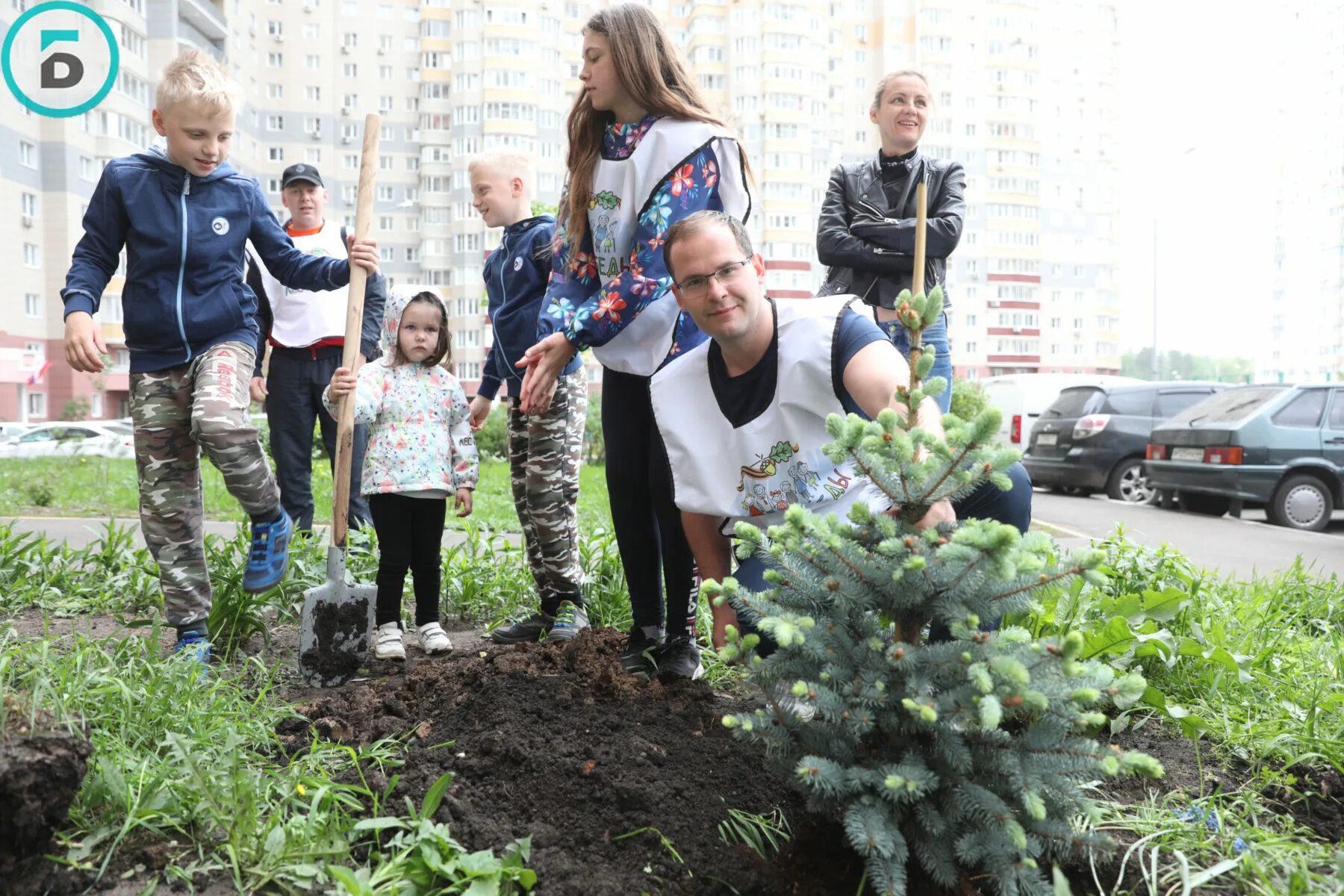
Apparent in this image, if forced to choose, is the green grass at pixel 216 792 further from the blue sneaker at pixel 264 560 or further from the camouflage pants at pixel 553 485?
the camouflage pants at pixel 553 485

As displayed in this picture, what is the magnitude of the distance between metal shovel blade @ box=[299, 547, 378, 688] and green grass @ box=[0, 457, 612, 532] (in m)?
1.76

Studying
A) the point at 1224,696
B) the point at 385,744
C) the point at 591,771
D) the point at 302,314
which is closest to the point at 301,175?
the point at 302,314

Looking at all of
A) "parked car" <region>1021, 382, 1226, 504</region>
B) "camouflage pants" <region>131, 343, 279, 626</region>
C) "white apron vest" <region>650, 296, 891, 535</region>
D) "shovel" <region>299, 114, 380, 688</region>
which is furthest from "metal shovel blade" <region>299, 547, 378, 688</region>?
"parked car" <region>1021, 382, 1226, 504</region>

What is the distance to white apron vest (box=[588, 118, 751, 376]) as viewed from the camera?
9.05ft

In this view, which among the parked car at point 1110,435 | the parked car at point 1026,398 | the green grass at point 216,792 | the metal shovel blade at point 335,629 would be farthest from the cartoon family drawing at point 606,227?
the parked car at point 1026,398

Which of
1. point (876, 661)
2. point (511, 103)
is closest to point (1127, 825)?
point (876, 661)

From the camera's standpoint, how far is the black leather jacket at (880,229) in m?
3.89

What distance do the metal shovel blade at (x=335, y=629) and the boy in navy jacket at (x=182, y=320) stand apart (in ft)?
0.94

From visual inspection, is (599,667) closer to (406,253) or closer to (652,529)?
(652,529)

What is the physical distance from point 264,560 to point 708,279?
6.34 ft

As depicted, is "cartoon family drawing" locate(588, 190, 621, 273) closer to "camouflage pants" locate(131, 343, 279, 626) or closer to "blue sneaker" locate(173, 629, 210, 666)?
"camouflage pants" locate(131, 343, 279, 626)

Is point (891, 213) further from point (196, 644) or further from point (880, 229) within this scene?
point (196, 644)

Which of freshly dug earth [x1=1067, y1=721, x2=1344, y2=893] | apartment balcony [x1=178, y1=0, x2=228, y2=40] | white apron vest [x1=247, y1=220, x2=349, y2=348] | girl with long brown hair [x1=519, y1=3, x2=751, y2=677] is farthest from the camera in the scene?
apartment balcony [x1=178, y1=0, x2=228, y2=40]

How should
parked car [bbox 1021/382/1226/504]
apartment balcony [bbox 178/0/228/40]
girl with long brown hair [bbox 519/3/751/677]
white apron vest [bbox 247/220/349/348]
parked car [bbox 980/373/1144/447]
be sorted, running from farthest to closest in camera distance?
1. apartment balcony [bbox 178/0/228/40]
2. parked car [bbox 980/373/1144/447]
3. parked car [bbox 1021/382/1226/504]
4. white apron vest [bbox 247/220/349/348]
5. girl with long brown hair [bbox 519/3/751/677]
